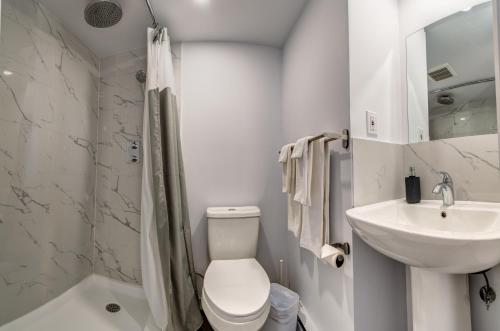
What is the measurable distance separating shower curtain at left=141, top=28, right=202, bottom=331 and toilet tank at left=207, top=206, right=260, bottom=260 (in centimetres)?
18

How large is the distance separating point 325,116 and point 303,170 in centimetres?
32

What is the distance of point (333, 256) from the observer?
87cm

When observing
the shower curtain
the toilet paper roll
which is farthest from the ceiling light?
the toilet paper roll

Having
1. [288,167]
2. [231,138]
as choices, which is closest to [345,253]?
[288,167]

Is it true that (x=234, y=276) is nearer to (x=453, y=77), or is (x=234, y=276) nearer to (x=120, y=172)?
(x=120, y=172)

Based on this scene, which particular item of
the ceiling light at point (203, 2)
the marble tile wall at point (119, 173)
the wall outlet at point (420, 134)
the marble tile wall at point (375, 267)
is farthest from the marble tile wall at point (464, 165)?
the marble tile wall at point (119, 173)

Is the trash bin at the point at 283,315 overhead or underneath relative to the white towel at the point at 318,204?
underneath

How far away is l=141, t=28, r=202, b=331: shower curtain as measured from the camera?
1.14 meters

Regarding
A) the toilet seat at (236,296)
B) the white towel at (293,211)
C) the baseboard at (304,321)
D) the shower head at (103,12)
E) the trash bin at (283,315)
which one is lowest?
the baseboard at (304,321)

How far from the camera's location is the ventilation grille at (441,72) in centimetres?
94

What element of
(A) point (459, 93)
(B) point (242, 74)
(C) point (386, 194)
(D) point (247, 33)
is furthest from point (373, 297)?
(D) point (247, 33)

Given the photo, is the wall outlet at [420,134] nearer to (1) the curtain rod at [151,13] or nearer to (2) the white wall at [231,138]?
(2) the white wall at [231,138]

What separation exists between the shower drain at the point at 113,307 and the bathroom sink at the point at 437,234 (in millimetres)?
1720

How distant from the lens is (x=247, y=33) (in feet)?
5.14
